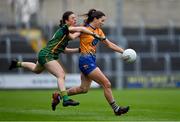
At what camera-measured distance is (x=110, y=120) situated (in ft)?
45.5

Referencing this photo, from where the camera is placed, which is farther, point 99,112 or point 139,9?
point 139,9

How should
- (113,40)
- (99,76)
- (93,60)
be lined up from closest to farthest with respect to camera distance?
(99,76) → (93,60) → (113,40)

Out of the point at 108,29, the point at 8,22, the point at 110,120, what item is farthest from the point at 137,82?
the point at 110,120

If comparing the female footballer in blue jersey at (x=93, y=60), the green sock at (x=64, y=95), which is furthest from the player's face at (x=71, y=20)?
the green sock at (x=64, y=95)

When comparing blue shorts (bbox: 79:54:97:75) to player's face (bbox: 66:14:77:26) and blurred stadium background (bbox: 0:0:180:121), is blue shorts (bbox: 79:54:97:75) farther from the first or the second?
blurred stadium background (bbox: 0:0:180:121)

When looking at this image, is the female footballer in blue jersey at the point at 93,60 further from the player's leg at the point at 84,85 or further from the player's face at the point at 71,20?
the player's face at the point at 71,20

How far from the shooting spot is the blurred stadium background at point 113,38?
1380 inches

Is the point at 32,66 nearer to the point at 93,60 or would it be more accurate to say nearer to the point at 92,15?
the point at 93,60

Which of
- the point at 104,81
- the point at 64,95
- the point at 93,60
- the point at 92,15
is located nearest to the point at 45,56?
the point at 64,95

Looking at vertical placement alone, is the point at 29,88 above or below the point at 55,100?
below

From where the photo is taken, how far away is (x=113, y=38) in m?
37.9

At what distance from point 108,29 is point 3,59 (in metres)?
6.72

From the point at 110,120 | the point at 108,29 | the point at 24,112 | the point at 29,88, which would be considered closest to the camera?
the point at 110,120

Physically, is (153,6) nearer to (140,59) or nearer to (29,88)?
(140,59)
